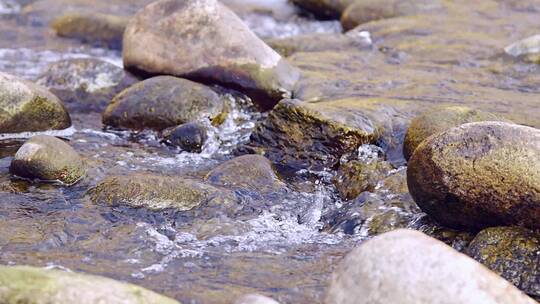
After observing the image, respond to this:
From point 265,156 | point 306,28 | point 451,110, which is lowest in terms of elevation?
point 306,28

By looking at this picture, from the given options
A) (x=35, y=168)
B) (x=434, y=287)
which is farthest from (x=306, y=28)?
(x=434, y=287)

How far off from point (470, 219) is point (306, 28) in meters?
7.94

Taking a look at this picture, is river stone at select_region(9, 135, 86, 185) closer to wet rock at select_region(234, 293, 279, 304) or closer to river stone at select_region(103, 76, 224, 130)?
river stone at select_region(103, 76, 224, 130)

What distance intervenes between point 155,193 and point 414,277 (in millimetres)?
2492

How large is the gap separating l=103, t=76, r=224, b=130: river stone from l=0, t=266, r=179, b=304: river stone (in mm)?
3798

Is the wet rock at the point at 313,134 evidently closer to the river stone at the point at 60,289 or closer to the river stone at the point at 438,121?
the river stone at the point at 438,121

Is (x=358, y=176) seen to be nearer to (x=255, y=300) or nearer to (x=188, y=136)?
(x=188, y=136)

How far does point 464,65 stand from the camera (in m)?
9.30

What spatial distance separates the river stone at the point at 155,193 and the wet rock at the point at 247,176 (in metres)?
0.24

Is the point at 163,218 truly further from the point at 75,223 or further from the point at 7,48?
the point at 7,48

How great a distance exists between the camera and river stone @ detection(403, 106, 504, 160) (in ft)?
21.1

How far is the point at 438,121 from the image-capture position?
6.45 meters

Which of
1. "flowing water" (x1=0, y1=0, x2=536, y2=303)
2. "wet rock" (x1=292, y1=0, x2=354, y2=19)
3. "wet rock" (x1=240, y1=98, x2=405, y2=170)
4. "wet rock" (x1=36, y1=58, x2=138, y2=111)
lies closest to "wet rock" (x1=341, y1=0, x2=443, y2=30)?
"wet rock" (x1=292, y1=0, x2=354, y2=19)

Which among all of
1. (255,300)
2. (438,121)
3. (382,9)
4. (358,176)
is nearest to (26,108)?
(358,176)
